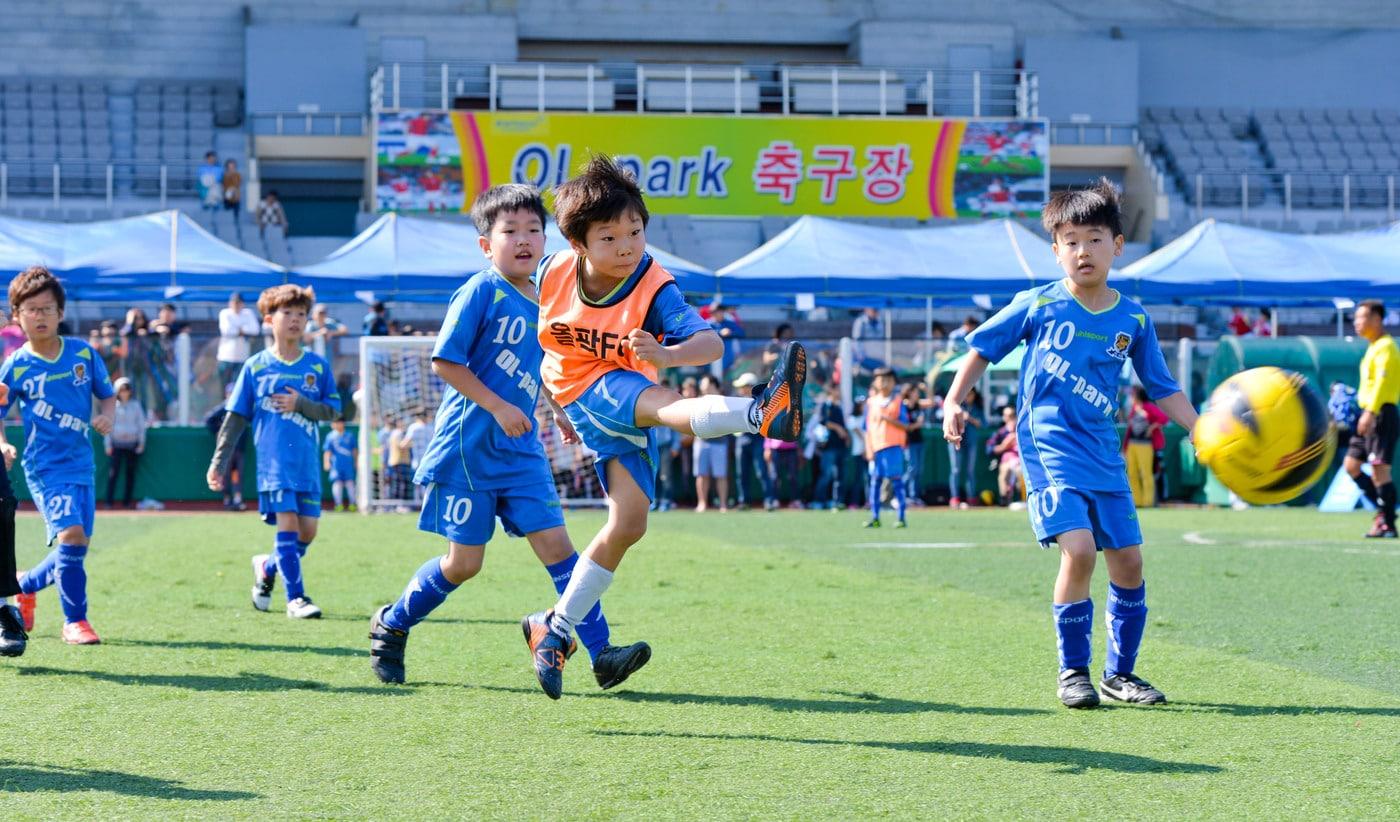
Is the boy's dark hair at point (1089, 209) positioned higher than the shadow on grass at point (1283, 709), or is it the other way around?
the boy's dark hair at point (1089, 209)

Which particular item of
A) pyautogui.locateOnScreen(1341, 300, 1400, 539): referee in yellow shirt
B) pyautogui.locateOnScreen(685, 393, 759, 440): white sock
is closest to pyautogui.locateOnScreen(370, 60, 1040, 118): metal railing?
pyautogui.locateOnScreen(1341, 300, 1400, 539): referee in yellow shirt

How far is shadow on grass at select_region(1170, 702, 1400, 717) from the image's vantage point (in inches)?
225

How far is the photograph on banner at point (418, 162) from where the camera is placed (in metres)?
30.2

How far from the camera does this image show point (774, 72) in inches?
1444

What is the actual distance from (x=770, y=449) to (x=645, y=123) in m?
10.8

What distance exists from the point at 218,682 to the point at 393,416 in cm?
1415

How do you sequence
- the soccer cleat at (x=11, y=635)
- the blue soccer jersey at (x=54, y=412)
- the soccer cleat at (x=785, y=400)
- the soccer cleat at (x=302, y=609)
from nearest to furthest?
1. the soccer cleat at (x=785, y=400)
2. the soccer cleat at (x=11, y=635)
3. the blue soccer jersey at (x=54, y=412)
4. the soccer cleat at (x=302, y=609)

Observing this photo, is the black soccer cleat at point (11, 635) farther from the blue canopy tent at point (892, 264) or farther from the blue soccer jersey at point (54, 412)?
the blue canopy tent at point (892, 264)

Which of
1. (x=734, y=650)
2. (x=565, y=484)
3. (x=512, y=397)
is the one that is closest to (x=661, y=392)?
(x=512, y=397)

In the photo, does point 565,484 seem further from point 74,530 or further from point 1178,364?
point 74,530

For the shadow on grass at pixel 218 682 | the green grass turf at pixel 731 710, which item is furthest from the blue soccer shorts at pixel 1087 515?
the shadow on grass at pixel 218 682

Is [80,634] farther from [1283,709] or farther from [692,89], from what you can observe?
[692,89]

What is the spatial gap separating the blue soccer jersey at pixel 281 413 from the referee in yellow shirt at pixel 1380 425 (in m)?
9.42

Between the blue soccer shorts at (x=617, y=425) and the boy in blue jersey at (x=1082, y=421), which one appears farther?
the boy in blue jersey at (x=1082, y=421)
